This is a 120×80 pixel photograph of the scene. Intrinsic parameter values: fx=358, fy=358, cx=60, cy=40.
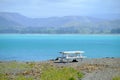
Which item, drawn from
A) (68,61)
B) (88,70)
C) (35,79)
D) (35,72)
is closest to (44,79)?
(35,79)

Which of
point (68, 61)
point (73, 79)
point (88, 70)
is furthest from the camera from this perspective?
point (68, 61)

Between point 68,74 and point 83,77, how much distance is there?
4.43 ft

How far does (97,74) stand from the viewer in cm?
2281

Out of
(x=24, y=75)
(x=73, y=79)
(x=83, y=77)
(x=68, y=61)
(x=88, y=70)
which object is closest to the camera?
(x=73, y=79)

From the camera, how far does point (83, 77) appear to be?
71.3 feet

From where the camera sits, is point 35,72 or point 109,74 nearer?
point 109,74

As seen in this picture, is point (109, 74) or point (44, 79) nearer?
point (44, 79)

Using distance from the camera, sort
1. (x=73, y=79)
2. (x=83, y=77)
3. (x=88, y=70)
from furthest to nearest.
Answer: (x=88, y=70) → (x=83, y=77) → (x=73, y=79)

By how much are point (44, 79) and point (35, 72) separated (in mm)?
3676

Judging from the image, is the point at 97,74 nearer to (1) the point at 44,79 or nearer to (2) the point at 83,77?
(2) the point at 83,77

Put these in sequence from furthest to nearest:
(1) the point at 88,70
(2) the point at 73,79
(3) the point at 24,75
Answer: (1) the point at 88,70
(3) the point at 24,75
(2) the point at 73,79

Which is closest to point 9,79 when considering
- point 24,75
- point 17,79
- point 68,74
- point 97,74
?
point 17,79

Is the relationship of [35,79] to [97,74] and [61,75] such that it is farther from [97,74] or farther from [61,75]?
[97,74]

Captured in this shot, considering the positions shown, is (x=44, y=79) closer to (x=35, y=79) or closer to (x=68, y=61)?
(x=35, y=79)
